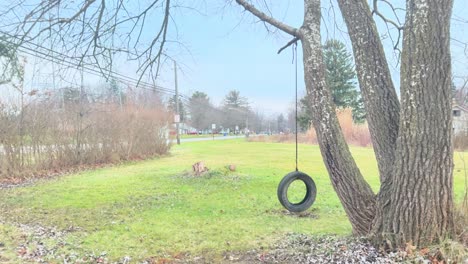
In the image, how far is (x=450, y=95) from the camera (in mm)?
2346

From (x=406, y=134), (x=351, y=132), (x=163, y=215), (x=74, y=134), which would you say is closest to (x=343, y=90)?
(x=351, y=132)

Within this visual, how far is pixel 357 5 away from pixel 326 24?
118cm

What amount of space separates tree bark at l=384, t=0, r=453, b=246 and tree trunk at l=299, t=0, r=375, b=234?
39 cm

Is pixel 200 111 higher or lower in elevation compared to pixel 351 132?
higher

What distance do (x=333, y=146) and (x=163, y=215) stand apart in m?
2.66

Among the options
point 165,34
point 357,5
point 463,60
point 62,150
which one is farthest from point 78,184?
point 463,60

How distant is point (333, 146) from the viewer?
9.27 ft

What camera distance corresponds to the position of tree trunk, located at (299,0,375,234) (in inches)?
109

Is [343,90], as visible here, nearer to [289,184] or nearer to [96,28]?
[289,184]

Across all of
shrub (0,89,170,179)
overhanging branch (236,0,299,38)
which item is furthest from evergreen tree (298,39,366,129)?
overhanging branch (236,0,299,38)

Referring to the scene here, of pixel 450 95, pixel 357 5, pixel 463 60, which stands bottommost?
pixel 450 95

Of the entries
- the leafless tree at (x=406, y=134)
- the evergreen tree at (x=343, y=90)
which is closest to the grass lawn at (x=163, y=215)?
the leafless tree at (x=406, y=134)

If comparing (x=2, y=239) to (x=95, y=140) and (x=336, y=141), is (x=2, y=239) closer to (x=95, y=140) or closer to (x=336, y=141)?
(x=336, y=141)

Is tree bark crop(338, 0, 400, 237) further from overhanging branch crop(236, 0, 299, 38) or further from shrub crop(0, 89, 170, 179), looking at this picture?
shrub crop(0, 89, 170, 179)
